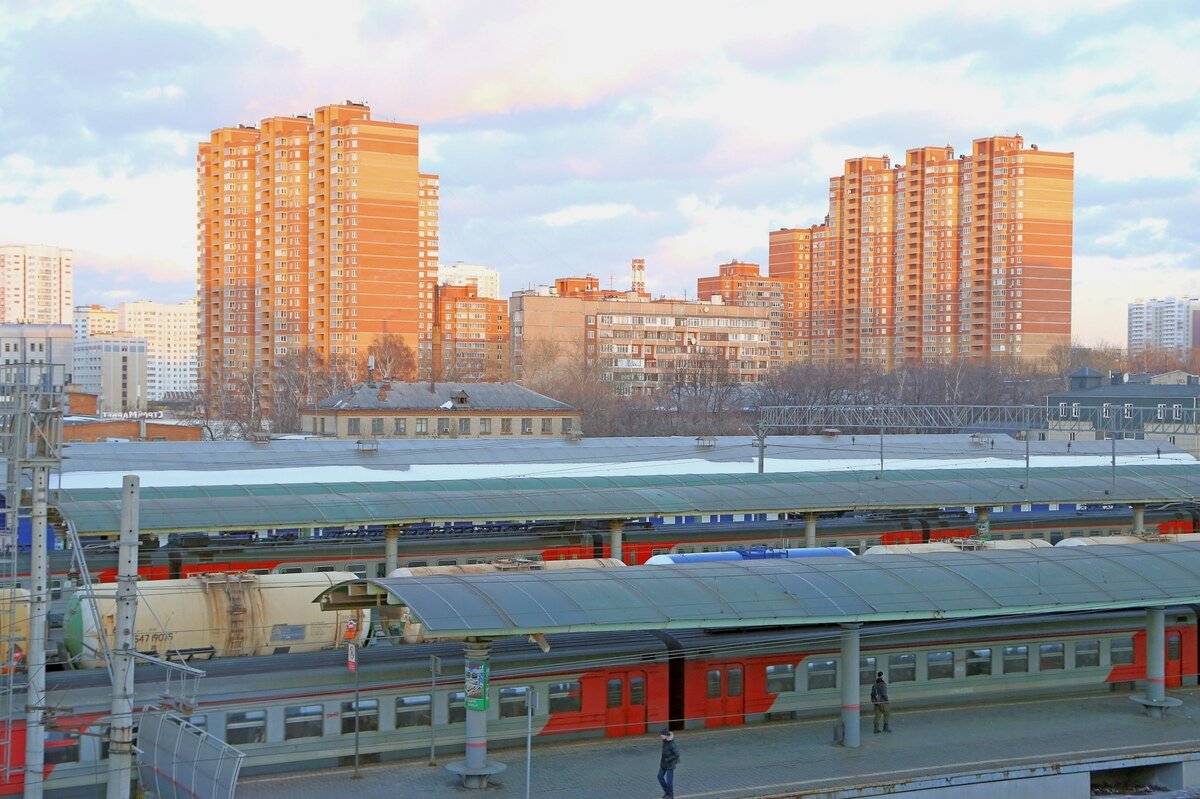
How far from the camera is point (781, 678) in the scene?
21016 millimetres

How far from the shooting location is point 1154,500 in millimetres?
36062

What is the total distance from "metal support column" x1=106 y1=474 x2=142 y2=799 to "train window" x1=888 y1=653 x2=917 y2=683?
1246 cm

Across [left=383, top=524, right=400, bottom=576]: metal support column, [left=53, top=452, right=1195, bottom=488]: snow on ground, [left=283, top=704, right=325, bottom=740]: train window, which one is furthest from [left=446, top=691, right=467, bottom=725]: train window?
[left=53, top=452, right=1195, bottom=488]: snow on ground

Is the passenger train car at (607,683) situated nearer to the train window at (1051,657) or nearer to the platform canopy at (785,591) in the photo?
the train window at (1051,657)

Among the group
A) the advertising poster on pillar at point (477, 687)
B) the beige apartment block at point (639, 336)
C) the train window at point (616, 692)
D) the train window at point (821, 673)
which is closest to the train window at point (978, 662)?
the train window at point (821, 673)

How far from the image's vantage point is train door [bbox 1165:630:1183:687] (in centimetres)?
2377

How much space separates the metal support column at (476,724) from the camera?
17.4m

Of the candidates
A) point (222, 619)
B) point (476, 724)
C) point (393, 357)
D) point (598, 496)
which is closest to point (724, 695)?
point (476, 724)

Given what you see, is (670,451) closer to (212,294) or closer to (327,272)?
(327,272)

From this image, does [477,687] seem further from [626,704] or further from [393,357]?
[393,357]

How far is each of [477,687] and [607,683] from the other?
9.05ft

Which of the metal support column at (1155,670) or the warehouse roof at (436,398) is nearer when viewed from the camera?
the metal support column at (1155,670)

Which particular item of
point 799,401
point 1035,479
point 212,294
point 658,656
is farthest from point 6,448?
point 212,294

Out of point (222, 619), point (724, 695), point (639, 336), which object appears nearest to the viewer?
point (724, 695)
